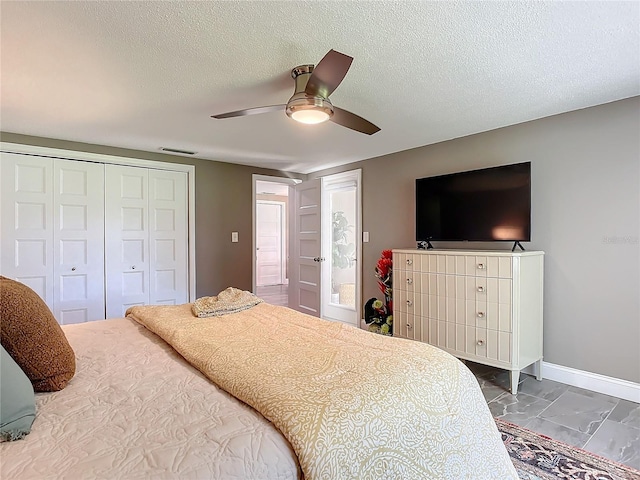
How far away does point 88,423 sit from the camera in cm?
99

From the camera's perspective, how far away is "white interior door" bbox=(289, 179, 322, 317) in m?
4.95

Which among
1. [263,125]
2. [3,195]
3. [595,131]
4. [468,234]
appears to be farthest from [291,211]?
[595,131]

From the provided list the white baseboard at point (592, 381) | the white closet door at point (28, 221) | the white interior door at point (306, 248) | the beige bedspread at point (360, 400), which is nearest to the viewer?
the beige bedspread at point (360, 400)

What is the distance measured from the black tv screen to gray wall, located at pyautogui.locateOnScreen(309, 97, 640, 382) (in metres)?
0.21

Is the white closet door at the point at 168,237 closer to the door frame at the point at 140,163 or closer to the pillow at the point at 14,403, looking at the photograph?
the door frame at the point at 140,163

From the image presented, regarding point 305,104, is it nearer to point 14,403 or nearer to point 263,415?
point 263,415

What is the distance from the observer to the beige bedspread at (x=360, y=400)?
97 centimetres

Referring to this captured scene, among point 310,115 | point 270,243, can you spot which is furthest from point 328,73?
point 270,243

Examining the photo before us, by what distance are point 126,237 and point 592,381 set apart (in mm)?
4533

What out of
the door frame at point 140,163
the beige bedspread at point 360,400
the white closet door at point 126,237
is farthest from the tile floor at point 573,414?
the white closet door at point 126,237

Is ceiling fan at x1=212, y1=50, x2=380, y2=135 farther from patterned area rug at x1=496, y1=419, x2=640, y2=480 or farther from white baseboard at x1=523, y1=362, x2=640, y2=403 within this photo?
white baseboard at x1=523, y1=362, x2=640, y2=403

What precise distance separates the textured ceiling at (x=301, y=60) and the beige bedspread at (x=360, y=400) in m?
1.45

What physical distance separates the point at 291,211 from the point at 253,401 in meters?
4.56

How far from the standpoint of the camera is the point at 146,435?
0.92m
